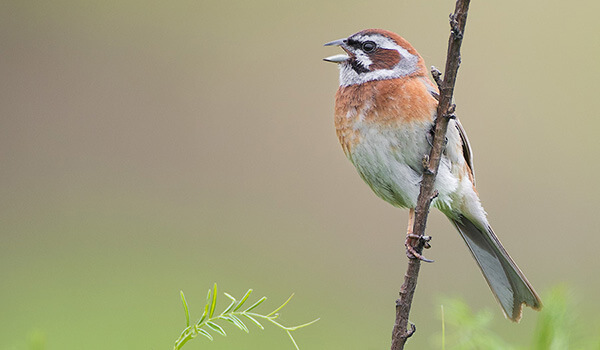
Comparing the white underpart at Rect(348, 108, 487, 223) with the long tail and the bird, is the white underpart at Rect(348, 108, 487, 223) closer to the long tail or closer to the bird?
the bird

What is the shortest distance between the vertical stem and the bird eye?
0.96m

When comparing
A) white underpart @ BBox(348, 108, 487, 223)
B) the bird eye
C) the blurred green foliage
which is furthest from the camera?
the bird eye

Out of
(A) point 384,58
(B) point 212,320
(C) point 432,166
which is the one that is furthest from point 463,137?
(B) point 212,320

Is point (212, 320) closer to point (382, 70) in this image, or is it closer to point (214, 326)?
point (214, 326)

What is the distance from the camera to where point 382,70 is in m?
2.55

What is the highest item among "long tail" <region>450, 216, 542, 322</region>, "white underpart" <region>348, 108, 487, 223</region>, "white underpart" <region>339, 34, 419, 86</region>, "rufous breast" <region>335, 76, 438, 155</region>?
"white underpart" <region>339, 34, 419, 86</region>

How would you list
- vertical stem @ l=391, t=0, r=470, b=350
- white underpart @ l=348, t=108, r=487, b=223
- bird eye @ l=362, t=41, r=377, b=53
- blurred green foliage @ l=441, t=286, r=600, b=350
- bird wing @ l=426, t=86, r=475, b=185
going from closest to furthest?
1. blurred green foliage @ l=441, t=286, r=600, b=350
2. vertical stem @ l=391, t=0, r=470, b=350
3. white underpart @ l=348, t=108, r=487, b=223
4. bird wing @ l=426, t=86, r=475, b=185
5. bird eye @ l=362, t=41, r=377, b=53

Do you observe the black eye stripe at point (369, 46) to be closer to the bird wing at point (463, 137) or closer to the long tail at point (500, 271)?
the bird wing at point (463, 137)

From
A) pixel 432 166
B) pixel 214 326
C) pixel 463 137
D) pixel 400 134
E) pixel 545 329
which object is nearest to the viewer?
pixel 545 329

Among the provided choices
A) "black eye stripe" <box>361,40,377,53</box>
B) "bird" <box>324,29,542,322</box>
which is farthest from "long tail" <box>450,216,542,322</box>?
"black eye stripe" <box>361,40,377,53</box>

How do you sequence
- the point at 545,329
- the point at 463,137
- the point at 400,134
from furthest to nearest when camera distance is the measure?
the point at 463,137 < the point at 400,134 < the point at 545,329

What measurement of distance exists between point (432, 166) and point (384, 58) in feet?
3.40

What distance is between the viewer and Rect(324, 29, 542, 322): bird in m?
2.35

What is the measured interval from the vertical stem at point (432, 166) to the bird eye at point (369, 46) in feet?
3.15
